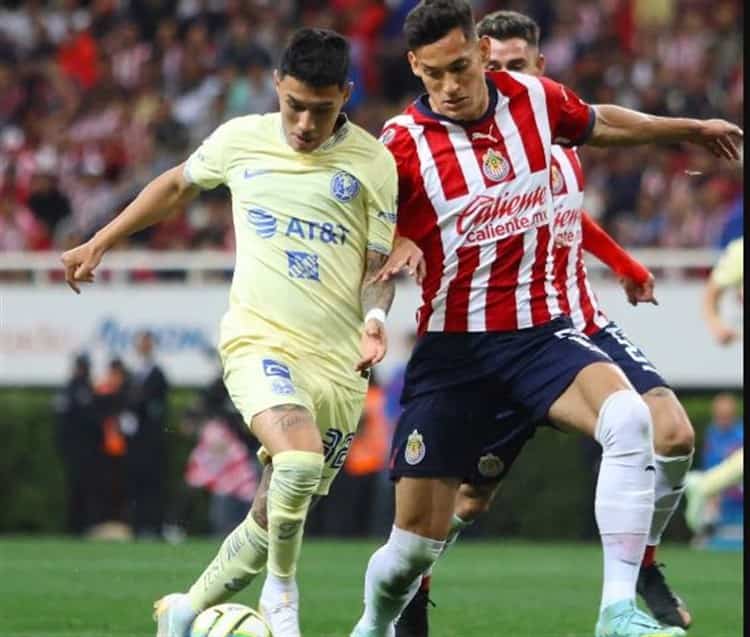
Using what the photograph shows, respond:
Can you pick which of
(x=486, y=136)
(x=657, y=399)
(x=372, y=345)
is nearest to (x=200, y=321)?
(x=657, y=399)

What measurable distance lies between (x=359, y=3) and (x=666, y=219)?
5.09 meters

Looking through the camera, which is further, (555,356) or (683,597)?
(683,597)

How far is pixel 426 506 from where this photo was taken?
8.22 m

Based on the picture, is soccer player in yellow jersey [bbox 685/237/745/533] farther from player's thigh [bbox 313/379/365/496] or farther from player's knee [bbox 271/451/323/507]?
player's knee [bbox 271/451/323/507]

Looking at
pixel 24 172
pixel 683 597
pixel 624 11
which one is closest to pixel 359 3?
pixel 624 11

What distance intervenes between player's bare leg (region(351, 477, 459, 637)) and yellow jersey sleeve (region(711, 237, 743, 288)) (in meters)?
8.48

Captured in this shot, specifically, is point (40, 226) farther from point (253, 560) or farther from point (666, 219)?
point (253, 560)

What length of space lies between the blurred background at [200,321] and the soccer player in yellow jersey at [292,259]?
10581 millimetres

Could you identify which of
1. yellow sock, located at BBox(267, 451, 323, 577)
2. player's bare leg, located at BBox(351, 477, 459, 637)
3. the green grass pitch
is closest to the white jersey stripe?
player's bare leg, located at BBox(351, 477, 459, 637)

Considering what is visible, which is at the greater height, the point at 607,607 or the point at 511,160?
the point at 511,160

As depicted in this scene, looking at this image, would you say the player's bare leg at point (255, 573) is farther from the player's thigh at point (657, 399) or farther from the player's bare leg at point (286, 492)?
the player's thigh at point (657, 399)

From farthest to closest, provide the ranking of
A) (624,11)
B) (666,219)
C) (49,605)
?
(624,11), (666,219), (49,605)

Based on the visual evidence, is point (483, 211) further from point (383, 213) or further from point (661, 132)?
point (661, 132)

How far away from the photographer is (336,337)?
325 inches
